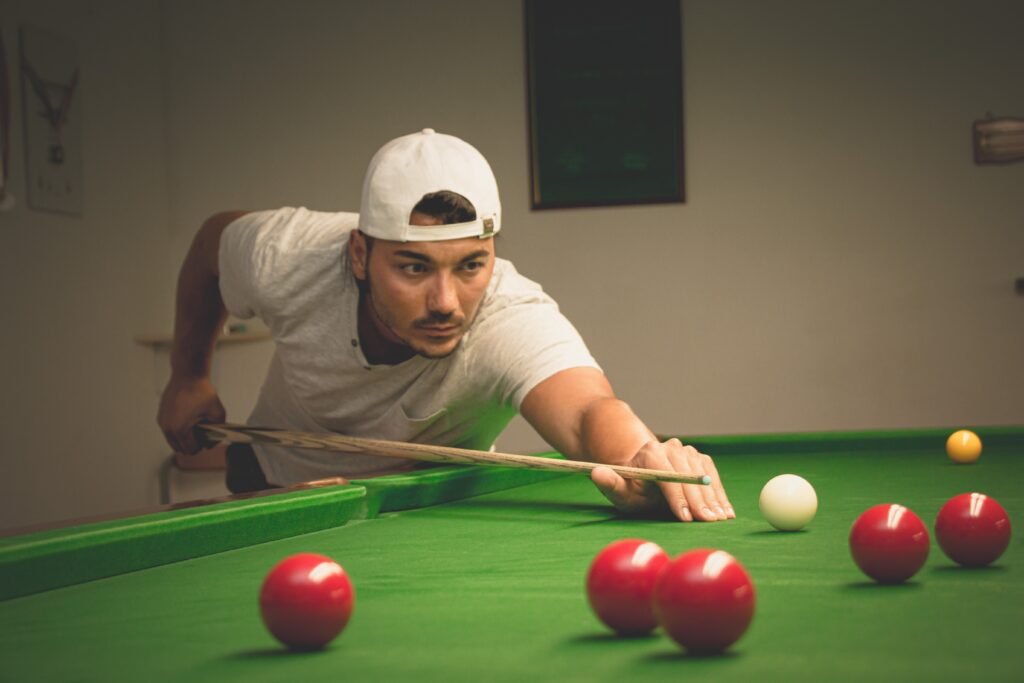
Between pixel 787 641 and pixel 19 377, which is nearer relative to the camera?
pixel 787 641

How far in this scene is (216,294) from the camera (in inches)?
130

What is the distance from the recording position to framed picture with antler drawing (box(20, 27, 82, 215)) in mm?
4809

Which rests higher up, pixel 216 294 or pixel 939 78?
pixel 939 78

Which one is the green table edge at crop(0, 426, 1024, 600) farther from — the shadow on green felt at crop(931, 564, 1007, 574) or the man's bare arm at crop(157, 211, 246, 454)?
the man's bare arm at crop(157, 211, 246, 454)

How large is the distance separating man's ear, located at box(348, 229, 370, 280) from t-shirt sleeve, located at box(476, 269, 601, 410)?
33 cm

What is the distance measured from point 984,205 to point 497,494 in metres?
3.80

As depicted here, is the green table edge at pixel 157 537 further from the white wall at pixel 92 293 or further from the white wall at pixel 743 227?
the white wall at pixel 743 227

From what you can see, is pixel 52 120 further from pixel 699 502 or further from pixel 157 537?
pixel 699 502

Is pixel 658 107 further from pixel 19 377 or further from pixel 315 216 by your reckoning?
pixel 19 377

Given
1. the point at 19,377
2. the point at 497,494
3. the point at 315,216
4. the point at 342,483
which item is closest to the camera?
the point at 342,483

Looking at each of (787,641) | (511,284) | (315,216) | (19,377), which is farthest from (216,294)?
(787,641)

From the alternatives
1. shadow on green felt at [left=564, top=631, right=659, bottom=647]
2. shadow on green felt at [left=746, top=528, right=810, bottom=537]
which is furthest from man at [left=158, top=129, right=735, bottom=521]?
shadow on green felt at [left=564, top=631, right=659, bottom=647]

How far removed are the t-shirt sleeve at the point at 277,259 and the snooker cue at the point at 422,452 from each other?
1.06 feet

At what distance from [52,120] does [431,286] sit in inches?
130
